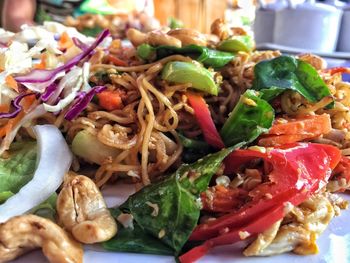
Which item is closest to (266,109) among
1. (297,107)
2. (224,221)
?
(297,107)

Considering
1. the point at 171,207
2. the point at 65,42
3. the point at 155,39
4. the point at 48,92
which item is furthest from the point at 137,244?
the point at 65,42

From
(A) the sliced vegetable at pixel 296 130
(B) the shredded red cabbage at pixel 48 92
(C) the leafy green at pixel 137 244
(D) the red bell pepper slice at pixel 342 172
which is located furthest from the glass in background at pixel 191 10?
(C) the leafy green at pixel 137 244

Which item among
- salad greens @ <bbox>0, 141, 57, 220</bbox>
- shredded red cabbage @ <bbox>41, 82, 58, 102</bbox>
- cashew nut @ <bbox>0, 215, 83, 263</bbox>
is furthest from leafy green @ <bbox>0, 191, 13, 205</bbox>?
shredded red cabbage @ <bbox>41, 82, 58, 102</bbox>

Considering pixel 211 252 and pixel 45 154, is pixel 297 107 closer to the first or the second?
pixel 211 252

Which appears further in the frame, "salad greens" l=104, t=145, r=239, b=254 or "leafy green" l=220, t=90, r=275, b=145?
"leafy green" l=220, t=90, r=275, b=145

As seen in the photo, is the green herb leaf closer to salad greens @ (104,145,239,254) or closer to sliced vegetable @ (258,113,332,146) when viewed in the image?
salad greens @ (104,145,239,254)

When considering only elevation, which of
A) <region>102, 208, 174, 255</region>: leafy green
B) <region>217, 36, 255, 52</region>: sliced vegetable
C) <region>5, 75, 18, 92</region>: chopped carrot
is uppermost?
<region>217, 36, 255, 52</region>: sliced vegetable

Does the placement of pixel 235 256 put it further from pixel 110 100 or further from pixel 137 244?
pixel 110 100

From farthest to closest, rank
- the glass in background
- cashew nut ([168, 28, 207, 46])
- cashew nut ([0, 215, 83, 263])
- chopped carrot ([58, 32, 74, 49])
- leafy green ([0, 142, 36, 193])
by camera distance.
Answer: the glass in background → chopped carrot ([58, 32, 74, 49]) → cashew nut ([168, 28, 207, 46]) → leafy green ([0, 142, 36, 193]) → cashew nut ([0, 215, 83, 263])
